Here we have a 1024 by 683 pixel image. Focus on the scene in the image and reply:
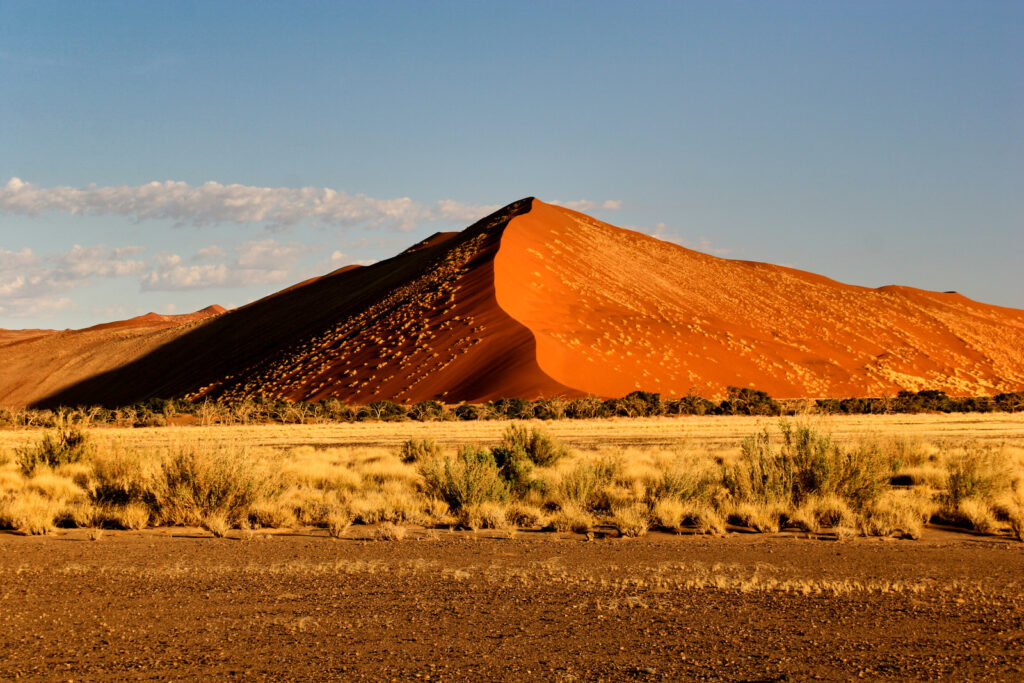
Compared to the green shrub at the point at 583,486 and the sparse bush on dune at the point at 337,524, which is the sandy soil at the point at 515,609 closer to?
the sparse bush on dune at the point at 337,524

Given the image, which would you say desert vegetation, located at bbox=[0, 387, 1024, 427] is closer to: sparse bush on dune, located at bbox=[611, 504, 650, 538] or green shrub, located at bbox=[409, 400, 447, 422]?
green shrub, located at bbox=[409, 400, 447, 422]

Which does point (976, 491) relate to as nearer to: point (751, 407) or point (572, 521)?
point (572, 521)

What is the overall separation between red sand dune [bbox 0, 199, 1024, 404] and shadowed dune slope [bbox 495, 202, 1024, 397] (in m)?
0.20

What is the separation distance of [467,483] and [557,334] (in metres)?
43.9

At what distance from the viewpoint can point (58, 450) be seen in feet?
63.6

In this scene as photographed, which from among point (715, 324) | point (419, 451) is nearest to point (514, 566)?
point (419, 451)

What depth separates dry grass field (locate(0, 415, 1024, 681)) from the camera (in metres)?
6.79

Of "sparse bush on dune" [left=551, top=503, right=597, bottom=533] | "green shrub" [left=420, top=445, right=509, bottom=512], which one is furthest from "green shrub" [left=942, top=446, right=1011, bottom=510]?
"green shrub" [left=420, top=445, right=509, bottom=512]

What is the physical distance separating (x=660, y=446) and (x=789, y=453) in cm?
1151

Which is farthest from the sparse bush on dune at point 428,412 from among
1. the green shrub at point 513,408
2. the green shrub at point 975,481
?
the green shrub at point 975,481

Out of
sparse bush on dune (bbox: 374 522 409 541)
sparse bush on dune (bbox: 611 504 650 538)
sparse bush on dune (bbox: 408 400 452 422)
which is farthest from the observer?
sparse bush on dune (bbox: 408 400 452 422)

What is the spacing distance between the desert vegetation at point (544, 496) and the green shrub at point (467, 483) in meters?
0.02

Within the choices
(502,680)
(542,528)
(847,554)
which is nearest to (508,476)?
(542,528)

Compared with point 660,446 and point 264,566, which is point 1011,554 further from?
point 660,446
